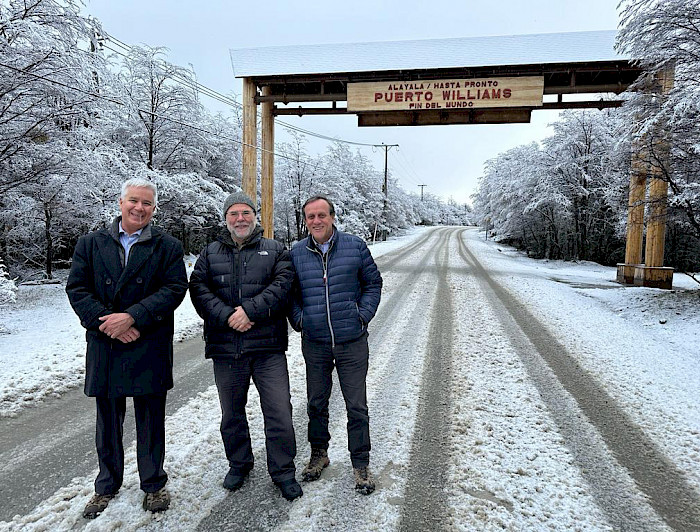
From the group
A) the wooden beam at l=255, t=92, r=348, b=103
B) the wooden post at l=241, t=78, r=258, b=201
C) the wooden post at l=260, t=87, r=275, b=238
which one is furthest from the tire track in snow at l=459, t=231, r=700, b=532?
the wooden beam at l=255, t=92, r=348, b=103

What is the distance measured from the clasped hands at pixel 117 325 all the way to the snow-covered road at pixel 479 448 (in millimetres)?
1107

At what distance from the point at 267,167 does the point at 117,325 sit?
13092 millimetres

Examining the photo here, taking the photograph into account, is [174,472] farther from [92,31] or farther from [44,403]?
[92,31]

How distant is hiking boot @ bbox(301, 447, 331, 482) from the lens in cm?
307

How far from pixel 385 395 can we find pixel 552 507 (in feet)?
6.84

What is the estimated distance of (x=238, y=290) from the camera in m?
2.91

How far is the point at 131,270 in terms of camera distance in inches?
105

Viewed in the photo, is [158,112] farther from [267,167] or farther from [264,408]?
[264,408]

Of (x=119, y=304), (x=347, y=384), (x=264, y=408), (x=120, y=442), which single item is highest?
(x=119, y=304)

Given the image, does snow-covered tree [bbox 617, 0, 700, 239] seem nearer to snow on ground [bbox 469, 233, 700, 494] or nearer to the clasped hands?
snow on ground [bbox 469, 233, 700, 494]

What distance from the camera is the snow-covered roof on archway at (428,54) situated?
12953 mm

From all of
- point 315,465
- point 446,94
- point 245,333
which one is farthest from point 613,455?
point 446,94

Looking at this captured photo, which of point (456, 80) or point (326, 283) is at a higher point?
point (456, 80)

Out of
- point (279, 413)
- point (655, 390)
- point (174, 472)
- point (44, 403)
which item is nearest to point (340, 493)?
point (279, 413)
